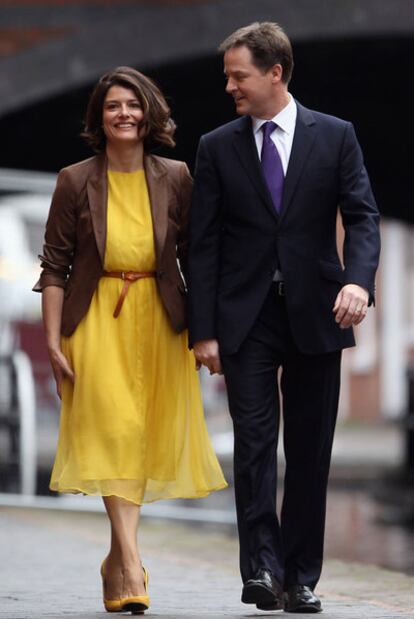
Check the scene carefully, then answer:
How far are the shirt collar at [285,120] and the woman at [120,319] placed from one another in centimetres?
34

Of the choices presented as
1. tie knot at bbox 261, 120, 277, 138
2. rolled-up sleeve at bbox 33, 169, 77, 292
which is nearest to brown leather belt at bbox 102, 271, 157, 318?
rolled-up sleeve at bbox 33, 169, 77, 292

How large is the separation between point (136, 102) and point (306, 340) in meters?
0.99

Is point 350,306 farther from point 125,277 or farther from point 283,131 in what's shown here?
point 125,277

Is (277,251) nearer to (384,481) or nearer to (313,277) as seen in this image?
(313,277)

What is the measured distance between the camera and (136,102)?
6.34 m

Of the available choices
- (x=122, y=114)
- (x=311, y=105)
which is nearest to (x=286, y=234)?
(x=122, y=114)

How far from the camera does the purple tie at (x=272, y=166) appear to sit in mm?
6156

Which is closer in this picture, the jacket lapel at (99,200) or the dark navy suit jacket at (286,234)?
the dark navy suit jacket at (286,234)

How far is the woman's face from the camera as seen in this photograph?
249 inches

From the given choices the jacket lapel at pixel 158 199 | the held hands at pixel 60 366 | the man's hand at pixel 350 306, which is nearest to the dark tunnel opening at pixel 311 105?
the jacket lapel at pixel 158 199

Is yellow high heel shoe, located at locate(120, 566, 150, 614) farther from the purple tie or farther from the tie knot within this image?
the tie knot

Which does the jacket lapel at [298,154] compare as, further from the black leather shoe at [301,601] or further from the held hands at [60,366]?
the black leather shoe at [301,601]

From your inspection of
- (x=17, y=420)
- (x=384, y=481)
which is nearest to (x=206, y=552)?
(x=17, y=420)

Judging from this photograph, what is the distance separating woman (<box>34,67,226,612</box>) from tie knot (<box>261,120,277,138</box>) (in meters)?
0.37
